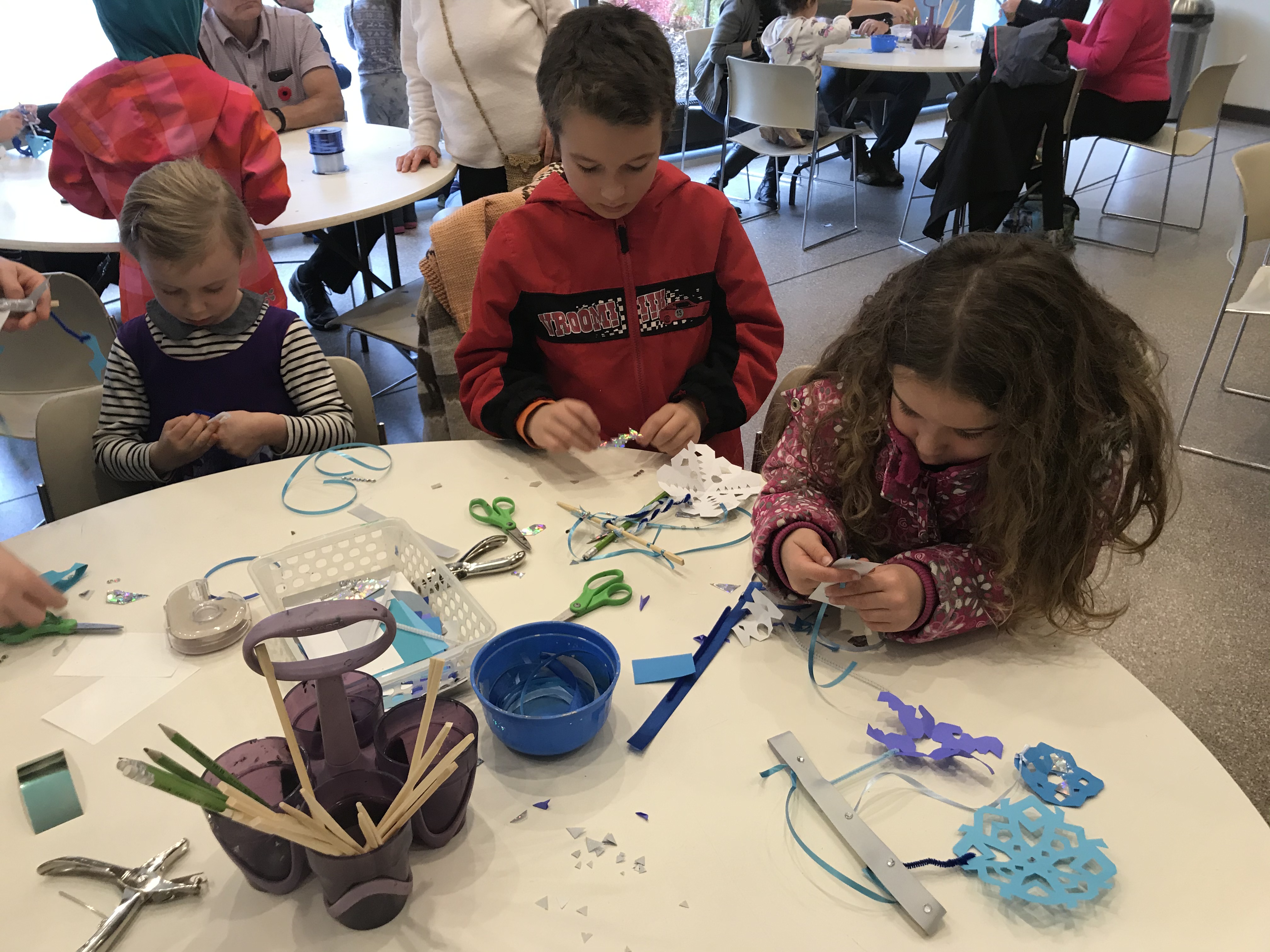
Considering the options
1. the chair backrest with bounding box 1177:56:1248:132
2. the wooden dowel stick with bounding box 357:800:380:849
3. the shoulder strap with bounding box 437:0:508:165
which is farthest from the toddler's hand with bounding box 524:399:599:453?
the chair backrest with bounding box 1177:56:1248:132

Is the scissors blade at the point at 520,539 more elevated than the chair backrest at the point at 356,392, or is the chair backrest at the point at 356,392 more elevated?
the scissors blade at the point at 520,539

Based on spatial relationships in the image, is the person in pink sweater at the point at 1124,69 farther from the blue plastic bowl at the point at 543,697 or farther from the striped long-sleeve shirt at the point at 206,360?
the blue plastic bowl at the point at 543,697

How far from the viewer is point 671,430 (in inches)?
49.0

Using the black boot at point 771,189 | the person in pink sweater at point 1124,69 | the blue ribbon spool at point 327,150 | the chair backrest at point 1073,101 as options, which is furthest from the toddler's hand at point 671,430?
the black boot at point 771,189

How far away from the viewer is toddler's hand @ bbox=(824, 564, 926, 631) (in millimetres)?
892

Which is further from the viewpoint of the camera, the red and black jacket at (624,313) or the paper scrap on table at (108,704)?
the red and black jacket at (624,313)

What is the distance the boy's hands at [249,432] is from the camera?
1349 mm

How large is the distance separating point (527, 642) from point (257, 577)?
35cm

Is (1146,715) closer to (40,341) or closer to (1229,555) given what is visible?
(1229,555)

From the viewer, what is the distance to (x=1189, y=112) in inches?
159

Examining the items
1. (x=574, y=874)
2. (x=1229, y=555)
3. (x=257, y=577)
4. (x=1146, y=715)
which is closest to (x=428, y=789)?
(x=574, y=874)

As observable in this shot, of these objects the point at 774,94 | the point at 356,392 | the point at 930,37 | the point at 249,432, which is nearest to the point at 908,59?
the point at 930,37

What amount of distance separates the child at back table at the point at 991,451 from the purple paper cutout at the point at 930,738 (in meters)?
0.10

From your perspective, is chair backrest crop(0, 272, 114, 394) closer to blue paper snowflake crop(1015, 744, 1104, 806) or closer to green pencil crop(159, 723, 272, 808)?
green pencil crop(159, 723, 272, 808)
